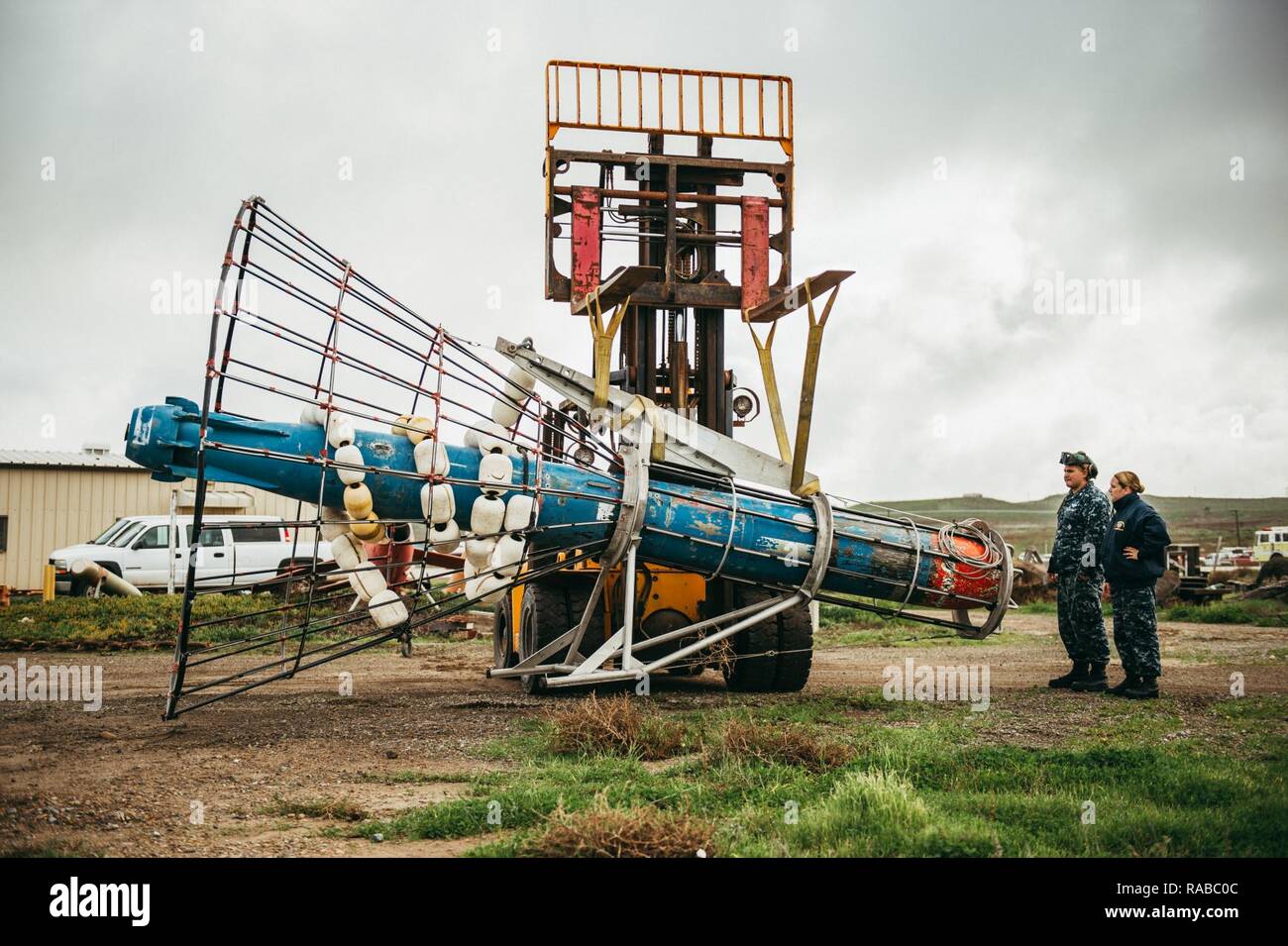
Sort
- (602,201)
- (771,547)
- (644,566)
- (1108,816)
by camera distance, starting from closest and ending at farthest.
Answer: (1108,816), (771,547), (644,566), (602,201)

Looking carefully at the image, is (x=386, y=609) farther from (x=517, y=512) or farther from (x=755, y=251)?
(x=755, y=251)

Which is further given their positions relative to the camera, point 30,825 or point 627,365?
point 627,365

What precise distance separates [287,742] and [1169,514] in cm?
8454

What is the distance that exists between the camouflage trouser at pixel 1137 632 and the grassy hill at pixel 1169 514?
4988 centimetres

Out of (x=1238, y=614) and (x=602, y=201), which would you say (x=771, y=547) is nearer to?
(x=602, y=201)

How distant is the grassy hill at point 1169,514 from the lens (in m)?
64.0

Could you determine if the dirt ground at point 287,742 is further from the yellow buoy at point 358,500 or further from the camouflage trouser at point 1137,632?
the yellow buoy at point 358,500

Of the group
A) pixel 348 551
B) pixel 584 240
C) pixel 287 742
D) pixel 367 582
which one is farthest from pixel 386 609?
pixel 584 240

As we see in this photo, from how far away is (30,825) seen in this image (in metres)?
5.20

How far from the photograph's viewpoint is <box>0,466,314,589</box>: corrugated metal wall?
2636cm

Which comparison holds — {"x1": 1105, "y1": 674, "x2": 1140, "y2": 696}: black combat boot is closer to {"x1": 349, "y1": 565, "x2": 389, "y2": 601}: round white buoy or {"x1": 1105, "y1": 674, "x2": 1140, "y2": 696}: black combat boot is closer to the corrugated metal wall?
{"x1": 349, "y1": 565, "x2": 389, "y2": 601}: round white buoy

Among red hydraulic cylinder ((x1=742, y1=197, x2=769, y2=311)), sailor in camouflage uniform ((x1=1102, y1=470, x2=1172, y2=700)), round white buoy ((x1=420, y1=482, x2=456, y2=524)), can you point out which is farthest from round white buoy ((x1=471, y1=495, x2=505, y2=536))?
sailor in camouflage uniform ((x1=1102, y1=470, x2=1172, y2=700))
